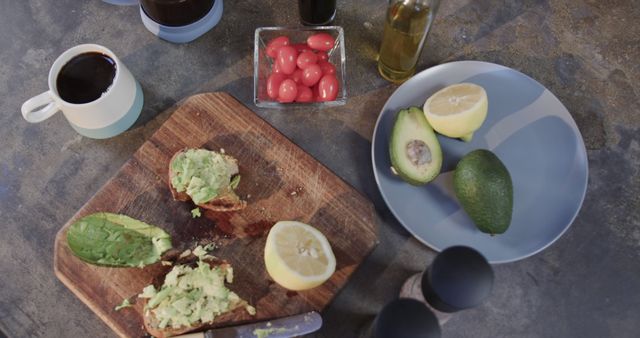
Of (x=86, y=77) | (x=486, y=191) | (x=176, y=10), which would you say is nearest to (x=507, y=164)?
(x=486, y=191)

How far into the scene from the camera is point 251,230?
124 centimetres

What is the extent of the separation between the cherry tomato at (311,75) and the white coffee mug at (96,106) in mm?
400

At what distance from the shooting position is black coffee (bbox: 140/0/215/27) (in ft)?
4.25

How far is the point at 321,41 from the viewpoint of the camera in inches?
53.2

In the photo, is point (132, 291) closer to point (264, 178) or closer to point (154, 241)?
point (154, 241)

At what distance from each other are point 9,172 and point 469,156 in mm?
1080

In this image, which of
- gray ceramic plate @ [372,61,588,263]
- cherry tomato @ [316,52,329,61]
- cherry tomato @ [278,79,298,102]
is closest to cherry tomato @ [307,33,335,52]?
cherry tomato @ [316,52,329,61]

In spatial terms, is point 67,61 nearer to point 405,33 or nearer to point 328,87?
point 328,87

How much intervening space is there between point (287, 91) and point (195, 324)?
22.1 inches

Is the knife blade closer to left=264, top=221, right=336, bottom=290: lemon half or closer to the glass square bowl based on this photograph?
left=264, top=221, right=336, bottom=290: lemon half

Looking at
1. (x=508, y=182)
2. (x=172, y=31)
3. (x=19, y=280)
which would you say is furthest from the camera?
(x=172, y=31)

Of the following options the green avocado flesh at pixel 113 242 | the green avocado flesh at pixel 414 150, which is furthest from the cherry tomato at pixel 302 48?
the green avocado flesh at pixel 113 242

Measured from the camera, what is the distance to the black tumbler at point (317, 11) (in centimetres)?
135

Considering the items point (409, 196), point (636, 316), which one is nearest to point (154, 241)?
point (409, 196)
